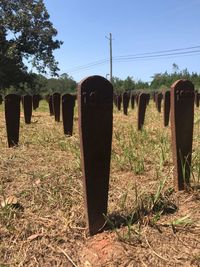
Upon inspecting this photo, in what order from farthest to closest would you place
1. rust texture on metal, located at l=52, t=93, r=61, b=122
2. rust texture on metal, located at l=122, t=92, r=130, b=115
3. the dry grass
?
rust texture on metal, located at l=122, t=92, r=130, b=115 < rust texture on metal, located at l=52, t=93, r=61, b=122 < the dry grass

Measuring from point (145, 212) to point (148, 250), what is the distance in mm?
508

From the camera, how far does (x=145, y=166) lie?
5012 mm

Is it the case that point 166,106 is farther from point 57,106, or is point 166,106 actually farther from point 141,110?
point 57,106

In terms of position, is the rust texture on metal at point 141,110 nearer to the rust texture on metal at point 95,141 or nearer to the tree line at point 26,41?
the rust texture on metal at point 95,141

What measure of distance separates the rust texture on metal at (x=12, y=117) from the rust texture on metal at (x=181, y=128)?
12.1 feet

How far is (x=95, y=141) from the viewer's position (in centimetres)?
326

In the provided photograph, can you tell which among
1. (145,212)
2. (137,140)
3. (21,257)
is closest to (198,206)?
(145,212)

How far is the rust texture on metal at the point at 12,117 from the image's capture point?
6.96 meters

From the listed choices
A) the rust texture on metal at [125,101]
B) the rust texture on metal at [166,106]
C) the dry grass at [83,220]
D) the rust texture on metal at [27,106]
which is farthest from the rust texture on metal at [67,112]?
the rust texture on metal at [125,101]

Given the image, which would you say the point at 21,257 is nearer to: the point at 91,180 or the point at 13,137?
the point at 91,180

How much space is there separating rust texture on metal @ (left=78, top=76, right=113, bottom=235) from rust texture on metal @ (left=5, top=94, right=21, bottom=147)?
392cm

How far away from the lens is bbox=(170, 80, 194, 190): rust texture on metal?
3957 mm

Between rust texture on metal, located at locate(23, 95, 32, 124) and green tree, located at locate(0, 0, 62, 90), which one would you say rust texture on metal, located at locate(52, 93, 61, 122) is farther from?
green tree, located at locate(0, 0, 62, 90)

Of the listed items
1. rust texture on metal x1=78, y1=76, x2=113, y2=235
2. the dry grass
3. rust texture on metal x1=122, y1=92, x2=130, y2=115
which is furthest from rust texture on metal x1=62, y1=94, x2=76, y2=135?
rust texture on metal x1=122, y1=92, x2=130, y2=115
